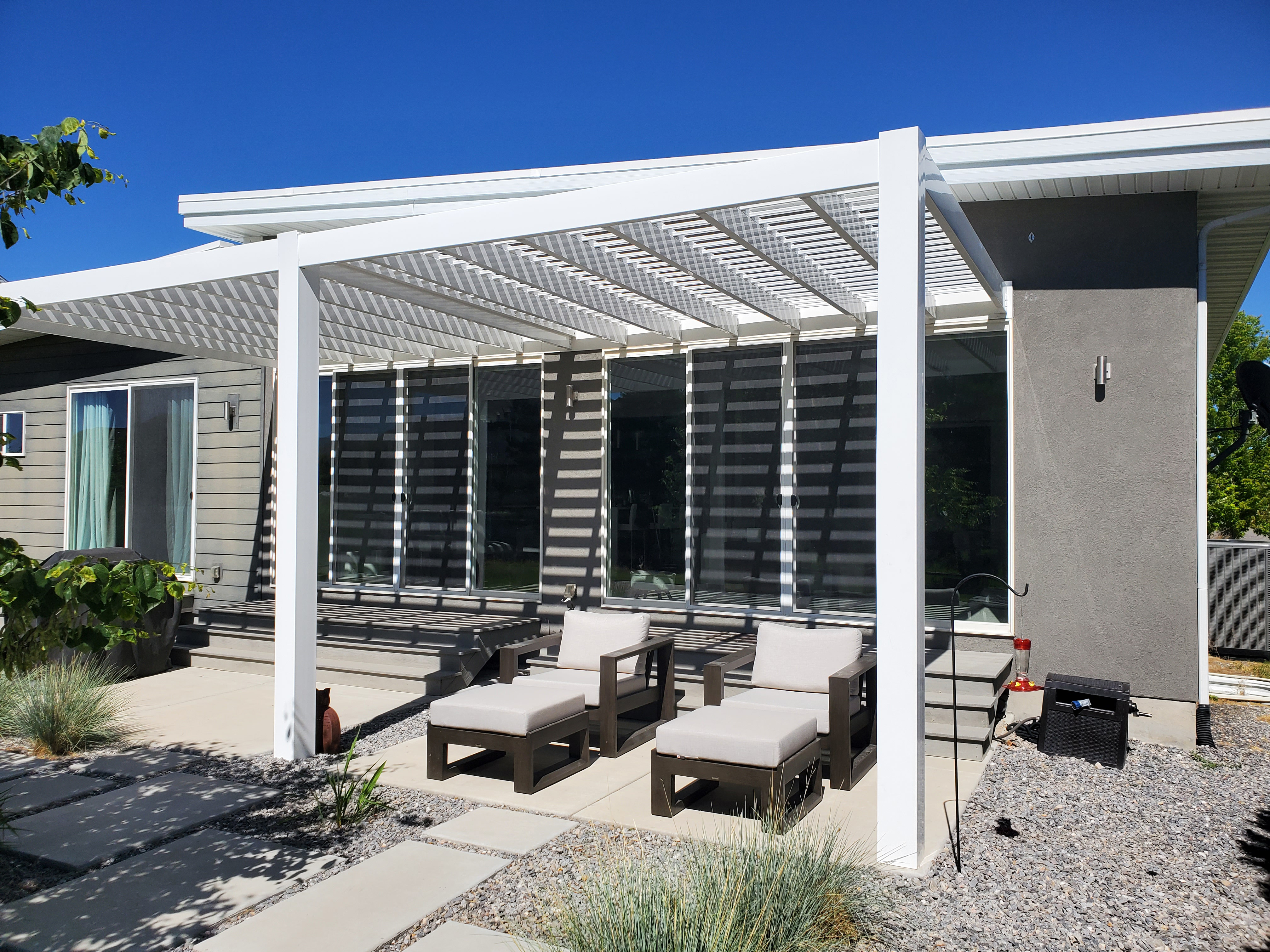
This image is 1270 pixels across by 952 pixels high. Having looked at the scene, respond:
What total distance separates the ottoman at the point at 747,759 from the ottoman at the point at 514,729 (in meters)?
0.71

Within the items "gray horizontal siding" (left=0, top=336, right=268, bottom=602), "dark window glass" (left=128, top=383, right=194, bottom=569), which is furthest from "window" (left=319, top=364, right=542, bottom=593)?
"dark window glass" (left=128, top=383, right=194, bottom=569)

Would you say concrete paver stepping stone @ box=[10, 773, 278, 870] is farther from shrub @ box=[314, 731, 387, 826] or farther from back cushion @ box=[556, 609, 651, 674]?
back cushion @ box=[556, 609, 651, 674]

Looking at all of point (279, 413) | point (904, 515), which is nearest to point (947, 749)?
point (904, 515)

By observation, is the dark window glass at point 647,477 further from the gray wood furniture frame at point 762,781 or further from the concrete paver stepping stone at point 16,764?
the concrete paver stepping stone at point 16,764

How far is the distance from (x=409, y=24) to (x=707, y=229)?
11.7m

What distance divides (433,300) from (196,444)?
16.9ft

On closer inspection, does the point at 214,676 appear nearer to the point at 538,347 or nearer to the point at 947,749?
the point at 538,347

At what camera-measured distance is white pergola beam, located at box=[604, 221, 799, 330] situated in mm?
4820

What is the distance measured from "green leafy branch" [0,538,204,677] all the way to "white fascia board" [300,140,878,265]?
2711mm

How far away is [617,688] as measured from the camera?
17.9ft

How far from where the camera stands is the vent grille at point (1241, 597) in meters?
9.64

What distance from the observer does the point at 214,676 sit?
7910mm

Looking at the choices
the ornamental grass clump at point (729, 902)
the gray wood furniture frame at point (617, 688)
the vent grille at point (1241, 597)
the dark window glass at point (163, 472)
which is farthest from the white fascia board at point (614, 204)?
the vent grille at point (1241, 597)

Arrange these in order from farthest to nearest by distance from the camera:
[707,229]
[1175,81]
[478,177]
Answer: [1175,81] → [478,177] → [707,229]
